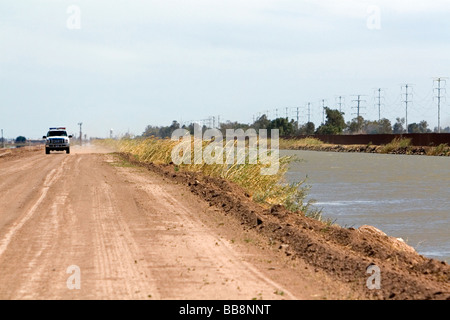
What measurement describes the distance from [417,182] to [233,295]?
2657 centimetres

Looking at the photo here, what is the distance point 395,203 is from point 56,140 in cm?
4354

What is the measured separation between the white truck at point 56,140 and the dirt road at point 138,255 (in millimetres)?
44161

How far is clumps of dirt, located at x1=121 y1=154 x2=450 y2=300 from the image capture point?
8844 mm

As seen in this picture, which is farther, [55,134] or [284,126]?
[284,126]

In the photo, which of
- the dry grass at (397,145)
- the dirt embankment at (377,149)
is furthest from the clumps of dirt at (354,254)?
the dry grass at (397,145)

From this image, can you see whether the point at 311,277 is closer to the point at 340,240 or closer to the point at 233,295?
the point at 233,295

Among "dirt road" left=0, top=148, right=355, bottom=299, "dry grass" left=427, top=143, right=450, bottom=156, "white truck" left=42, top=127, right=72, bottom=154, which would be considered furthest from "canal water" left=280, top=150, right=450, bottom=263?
"white truck" left=42, top=127, right=72, bottom=154

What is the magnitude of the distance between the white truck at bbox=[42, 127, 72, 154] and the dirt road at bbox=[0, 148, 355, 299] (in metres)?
44.2

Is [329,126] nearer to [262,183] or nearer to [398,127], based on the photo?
[398,127]

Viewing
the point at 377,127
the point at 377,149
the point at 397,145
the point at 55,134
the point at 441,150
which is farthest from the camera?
the point at 377,127

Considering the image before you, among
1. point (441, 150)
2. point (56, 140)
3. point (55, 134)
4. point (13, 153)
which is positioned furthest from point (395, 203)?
point (13, 153)

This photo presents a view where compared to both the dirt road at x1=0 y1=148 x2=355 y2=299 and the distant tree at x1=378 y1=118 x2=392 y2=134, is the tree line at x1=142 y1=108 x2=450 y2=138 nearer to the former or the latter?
the distant tree at x1=378 y1=118 x2=392 y2=134

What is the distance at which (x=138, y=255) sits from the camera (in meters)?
10.8

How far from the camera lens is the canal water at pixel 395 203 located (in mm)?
16766
